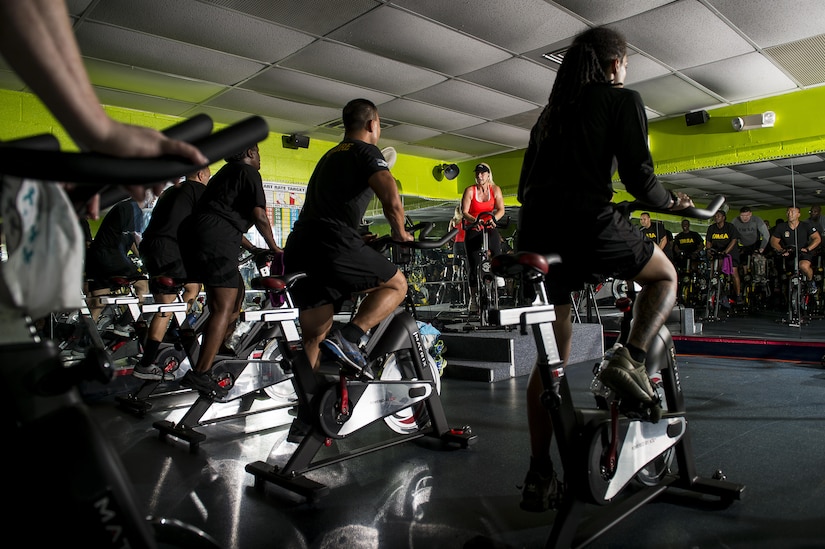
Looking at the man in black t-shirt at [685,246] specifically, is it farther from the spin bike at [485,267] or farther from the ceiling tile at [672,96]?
the spin bike at [485,267]

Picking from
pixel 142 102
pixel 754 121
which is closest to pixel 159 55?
pixel 142 102

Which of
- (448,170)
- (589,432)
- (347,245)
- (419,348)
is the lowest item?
(589,432)

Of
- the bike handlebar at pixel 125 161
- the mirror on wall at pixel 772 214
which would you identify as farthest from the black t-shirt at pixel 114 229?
the mirror on wall at pixel 772 214

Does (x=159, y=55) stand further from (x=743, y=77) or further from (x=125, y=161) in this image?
(x=743, y=77)

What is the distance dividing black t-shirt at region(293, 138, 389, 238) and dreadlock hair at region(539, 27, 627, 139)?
2.70 feet

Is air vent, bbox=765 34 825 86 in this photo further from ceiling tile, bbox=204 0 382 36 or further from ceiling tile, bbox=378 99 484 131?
ceiling tile, bbox=204 0 382 36

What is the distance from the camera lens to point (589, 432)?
1658mm

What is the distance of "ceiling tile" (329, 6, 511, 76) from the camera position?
186 inches

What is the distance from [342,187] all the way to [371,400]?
98 cm

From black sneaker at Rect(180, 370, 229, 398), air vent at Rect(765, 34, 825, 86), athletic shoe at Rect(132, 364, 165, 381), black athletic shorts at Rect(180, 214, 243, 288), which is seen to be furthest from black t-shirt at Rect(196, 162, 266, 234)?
air vent at Rect(765, 34, 825, 86)

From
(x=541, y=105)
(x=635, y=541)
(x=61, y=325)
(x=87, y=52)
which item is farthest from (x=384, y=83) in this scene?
(x=635, y=541)

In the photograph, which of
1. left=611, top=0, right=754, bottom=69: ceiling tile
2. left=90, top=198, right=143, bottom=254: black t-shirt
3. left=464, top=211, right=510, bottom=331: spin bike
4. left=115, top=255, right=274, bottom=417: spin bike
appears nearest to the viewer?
left=115, top=255, right=274, bottom=417: spin bike

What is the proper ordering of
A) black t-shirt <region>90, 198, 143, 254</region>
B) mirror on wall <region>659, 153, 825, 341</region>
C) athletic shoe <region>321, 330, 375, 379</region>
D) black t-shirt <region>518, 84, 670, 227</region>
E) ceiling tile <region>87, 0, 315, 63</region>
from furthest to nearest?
mirror on wall <region>659, 153, 825, 341</region> < black t-shirt <region>90, 198, 143, 254</region> < ceiling tile <region>87, 0, 315, 63</region> < athletic shoe <region>321, 330, 375, 379</region> < black t-shirt <region>518, 84, 670, 227</region>

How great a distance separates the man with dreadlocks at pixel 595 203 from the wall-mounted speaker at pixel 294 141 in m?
6.66
